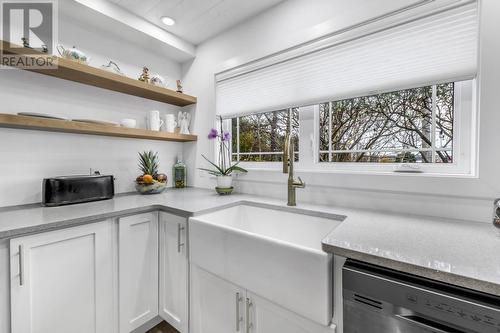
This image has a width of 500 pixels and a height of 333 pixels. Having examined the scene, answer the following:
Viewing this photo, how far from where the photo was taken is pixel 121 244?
125 centimetres

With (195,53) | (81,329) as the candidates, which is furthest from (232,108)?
(81,329)

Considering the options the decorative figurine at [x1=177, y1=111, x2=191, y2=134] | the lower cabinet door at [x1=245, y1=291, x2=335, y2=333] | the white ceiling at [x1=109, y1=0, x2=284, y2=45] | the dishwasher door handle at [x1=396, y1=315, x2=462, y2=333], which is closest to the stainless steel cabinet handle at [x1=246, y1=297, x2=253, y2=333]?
the lower cabinet door at [x1=245, y1=291, x2=335, y2=333]

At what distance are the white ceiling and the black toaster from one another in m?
1.29

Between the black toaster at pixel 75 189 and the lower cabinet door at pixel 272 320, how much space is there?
3.98 feet

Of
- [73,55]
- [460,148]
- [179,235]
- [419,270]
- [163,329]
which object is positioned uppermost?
[73,55]

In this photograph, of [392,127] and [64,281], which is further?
[392,127]

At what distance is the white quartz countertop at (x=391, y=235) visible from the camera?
588 mm

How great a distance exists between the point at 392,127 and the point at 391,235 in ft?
2.56

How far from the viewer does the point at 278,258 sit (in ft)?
2.82

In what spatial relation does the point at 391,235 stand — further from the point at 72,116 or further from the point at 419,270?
the point at 72,116

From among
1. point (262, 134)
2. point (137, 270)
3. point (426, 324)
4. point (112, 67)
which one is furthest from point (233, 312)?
point (112, 67)

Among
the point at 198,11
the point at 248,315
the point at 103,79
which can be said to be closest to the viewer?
the point at 248,315

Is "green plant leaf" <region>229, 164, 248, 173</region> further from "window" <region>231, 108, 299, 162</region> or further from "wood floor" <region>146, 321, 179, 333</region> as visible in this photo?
"wood floor" <region>146, 321, 179, 333</region>

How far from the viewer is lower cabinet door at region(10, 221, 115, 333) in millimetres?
946
